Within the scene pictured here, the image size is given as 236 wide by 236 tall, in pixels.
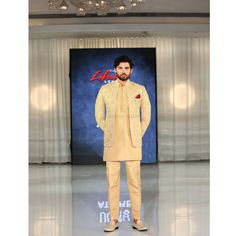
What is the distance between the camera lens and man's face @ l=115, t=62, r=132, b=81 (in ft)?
14.5

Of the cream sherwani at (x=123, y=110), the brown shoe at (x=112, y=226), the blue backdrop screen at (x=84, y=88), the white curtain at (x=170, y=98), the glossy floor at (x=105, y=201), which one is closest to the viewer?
the cream sherwani at (x=123, y=110)

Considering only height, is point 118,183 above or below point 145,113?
below

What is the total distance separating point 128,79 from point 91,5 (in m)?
1.50

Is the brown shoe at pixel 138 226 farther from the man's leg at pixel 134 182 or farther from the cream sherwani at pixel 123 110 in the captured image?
the cream sherwani at pixel 123 110

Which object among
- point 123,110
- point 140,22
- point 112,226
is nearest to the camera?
point 123,110

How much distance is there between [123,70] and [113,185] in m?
1.05

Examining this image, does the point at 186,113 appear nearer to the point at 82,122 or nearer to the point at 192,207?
the point at 82,122

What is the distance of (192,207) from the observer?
626 cm

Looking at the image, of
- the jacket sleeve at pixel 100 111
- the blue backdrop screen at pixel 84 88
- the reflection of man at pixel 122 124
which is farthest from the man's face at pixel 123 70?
the blue backdrop screen at pixel 84 88

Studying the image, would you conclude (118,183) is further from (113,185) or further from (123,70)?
(123,70)

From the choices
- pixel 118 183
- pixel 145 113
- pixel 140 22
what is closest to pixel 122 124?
pixel 145 113

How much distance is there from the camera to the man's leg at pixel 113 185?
4.46m

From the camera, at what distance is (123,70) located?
4418mm
